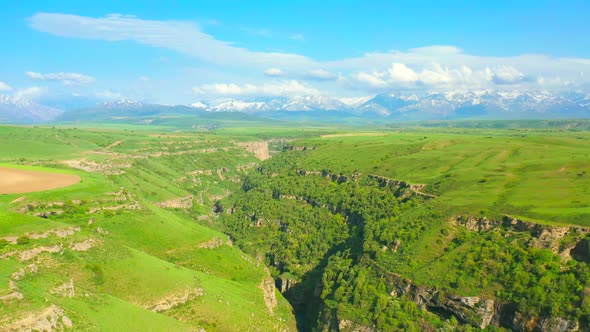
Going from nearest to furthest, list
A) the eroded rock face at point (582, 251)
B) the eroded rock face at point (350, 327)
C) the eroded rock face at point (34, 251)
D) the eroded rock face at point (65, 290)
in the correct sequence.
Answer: the eroded rock face at point (65, 290), the eroded rock face at point (34, 251), the eroded rock face at point (582, 251), the eroded rock face at point (350, 327)

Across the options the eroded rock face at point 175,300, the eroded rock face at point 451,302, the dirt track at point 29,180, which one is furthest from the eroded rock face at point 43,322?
the dirt track at point 29,180

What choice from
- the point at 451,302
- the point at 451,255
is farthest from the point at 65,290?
the point at 451,255

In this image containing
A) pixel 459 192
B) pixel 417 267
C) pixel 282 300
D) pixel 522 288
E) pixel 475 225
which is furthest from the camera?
pixel 459 192

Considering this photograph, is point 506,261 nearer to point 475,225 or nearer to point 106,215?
point 475,225

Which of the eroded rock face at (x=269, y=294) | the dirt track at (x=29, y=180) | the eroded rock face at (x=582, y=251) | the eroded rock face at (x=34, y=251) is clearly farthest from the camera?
the dirt track at (x=29, y=180)

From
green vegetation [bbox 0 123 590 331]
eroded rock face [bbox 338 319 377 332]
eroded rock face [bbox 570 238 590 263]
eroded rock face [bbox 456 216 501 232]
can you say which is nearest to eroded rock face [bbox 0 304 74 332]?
green vegetation [bbox 0 123 590 331]

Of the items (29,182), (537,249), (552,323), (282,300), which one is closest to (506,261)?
(537,249)

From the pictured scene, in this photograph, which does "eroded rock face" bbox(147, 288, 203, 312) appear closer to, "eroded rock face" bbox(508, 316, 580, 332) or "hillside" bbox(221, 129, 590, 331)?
"hillside" bbox(221, 129, 590, 331)

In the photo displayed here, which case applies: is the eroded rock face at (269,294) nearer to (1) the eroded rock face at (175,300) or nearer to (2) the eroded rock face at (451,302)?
(1) the eroded rock face at (175,300)
